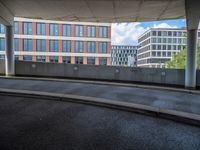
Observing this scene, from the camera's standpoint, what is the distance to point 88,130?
4.38 m

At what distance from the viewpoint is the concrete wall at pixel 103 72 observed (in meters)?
12.4

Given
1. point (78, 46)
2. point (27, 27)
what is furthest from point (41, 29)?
point (78, 46)

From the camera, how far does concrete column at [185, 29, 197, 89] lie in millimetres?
11375

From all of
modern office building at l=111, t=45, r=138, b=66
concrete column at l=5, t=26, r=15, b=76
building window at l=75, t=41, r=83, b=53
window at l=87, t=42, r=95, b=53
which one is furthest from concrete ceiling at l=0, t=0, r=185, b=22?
modern office building at l=111, t=45, r=138, b=66

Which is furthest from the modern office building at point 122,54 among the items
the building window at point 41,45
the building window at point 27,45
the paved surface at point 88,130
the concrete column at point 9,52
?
the paved surface at point 88,130

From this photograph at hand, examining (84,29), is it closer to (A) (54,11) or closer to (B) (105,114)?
(A) (54,11)

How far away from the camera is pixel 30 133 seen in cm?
412

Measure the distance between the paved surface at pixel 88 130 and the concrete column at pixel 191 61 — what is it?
7.19 meters

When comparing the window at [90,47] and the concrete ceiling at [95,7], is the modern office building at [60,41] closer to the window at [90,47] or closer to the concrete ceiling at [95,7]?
the window at [90,47]

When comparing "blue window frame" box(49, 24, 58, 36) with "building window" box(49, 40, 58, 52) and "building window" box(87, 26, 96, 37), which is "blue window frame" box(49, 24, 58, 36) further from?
"building window" box(87, 26, 96, 37)

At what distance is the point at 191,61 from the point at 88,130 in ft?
30.9

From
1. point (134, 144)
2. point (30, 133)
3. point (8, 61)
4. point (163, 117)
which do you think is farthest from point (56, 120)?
point (8, 61)

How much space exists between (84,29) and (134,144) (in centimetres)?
4843

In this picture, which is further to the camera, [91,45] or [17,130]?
[91,45]
